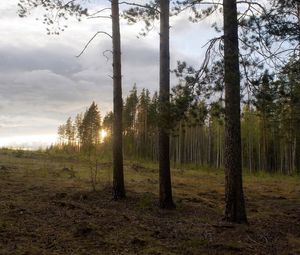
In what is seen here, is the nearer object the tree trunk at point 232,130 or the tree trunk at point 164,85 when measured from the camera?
the tree trunk at point 232,130

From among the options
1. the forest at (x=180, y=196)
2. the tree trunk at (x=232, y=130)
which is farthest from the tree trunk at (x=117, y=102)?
the tree trunk at (x=232, y=130)

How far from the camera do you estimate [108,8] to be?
12.9 m

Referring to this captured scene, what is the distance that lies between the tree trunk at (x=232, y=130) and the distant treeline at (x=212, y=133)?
1.30 feet

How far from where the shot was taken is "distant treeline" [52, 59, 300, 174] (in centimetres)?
1018

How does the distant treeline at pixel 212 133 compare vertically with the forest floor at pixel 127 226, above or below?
above

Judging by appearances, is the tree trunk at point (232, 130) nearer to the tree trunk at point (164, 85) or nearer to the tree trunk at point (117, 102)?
the tree trunk at point (164, 85)

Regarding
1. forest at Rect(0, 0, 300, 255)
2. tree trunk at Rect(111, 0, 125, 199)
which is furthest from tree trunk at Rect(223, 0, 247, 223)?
tree trunk at Rect(111, 0, 125, 199)

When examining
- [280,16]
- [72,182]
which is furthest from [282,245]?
[72,182]

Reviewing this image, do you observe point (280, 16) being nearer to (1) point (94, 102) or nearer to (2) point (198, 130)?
(2) point (198, 130)

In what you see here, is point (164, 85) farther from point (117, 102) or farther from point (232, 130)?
point (232, 130)

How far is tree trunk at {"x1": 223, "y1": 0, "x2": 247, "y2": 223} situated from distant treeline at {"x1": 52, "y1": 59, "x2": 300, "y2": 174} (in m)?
0.40

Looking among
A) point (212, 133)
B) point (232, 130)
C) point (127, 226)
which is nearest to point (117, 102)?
point (232, 130)

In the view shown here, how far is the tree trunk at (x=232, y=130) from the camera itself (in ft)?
31.6

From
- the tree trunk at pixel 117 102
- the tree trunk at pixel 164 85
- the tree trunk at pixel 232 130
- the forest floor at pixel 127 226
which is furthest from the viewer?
the tree trunk at pixel 117 102
